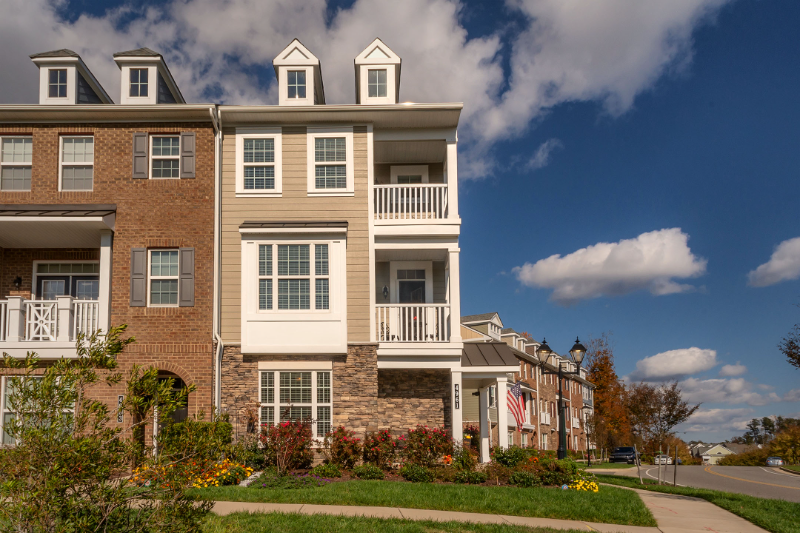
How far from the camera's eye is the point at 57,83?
1775cm

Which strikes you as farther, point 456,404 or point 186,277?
point 456,404

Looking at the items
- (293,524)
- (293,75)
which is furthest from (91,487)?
(293,75)

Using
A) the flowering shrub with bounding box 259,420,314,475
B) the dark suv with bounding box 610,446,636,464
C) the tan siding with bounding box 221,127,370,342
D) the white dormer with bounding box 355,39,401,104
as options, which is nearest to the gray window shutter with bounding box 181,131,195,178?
the tan siding with bounding box 221,127,370,342

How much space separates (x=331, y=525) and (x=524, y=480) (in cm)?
702

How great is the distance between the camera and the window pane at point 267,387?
16531 millimetres

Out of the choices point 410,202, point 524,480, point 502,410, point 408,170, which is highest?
point 408,170

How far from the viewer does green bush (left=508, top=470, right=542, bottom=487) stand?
1441 cm

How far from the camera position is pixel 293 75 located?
60.2ft

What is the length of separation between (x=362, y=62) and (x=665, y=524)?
14.0 meters

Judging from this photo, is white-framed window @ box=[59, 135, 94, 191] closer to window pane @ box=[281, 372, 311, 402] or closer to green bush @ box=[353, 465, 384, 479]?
window pane @ box=[281, 372, 311, 402]

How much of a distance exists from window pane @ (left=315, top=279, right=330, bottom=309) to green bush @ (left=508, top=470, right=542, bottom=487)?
6199 mm

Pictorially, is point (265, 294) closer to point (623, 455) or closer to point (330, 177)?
point (330, 177)

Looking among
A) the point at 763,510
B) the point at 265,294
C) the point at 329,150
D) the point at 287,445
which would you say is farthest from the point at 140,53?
the point at 763,510

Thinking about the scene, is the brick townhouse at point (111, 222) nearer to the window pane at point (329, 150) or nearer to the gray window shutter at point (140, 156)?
the gray window shutter at point (140, 156)
